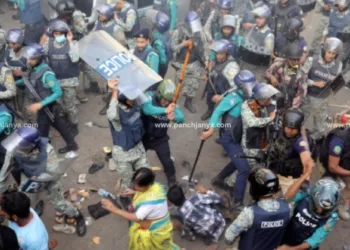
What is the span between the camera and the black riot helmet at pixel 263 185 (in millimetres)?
3670

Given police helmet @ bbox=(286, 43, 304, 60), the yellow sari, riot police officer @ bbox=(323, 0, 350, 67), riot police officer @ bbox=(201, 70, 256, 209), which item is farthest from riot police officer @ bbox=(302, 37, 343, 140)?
the yellow sari

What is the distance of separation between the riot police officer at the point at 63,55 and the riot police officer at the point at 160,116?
1.69 metres

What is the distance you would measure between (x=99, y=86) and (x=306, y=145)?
468cm

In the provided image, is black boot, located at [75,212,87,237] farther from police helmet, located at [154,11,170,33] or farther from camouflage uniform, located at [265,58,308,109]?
camouflage uniform, located at [265,58,308,109]

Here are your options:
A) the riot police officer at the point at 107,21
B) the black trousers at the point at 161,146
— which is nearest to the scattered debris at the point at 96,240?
the black trousers at the point at 161,146

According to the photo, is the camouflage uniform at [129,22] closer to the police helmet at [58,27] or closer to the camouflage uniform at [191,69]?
the camouflage uniform at [191,69]

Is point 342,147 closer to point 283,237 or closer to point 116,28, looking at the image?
point 283,237

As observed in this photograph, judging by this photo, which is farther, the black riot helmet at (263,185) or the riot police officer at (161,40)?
the riot police officer at (161,40)

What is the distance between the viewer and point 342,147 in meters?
4.89

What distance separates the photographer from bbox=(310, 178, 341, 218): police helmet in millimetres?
3693

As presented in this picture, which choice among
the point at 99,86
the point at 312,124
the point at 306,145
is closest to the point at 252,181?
the point at 306,145

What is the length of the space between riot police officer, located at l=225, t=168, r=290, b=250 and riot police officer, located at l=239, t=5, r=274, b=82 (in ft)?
13.0

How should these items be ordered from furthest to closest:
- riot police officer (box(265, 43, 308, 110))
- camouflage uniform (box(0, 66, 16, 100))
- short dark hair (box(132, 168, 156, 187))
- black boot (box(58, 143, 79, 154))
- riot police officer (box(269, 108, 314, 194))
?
black boot (box(58, 143, 79, 154)), riot police officer (box(265, 43, 308, 110)), camouflage uniform (box(0, 66, 16, 100)), riot police officer (box(269, 108, 314, 194)), short dark hair (box(132, 168, 156, 187))

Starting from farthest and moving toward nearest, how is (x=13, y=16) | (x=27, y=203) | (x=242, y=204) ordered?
(x=13, y=16) → (x=242, y=204) → (x=27, y=203)
